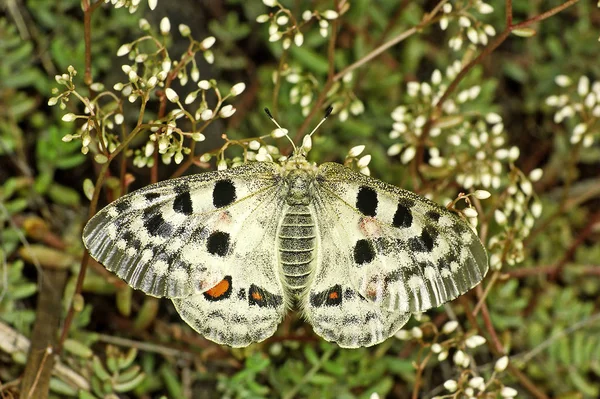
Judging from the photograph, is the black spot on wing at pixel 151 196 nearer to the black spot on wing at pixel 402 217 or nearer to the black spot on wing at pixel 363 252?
the black spot on wing at pixel 363 252

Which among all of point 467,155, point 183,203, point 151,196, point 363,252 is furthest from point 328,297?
point 467,155

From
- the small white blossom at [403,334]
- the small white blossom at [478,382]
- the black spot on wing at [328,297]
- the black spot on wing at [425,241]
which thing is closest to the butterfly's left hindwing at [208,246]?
the black spot on wing at [328,297]

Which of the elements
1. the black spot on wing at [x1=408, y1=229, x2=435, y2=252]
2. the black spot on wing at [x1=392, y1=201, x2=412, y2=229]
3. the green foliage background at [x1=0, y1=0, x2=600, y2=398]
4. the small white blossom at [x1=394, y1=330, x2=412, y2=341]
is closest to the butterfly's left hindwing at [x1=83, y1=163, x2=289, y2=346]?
the green foliage background at [x1=0, y1=0, x2=600, y2=398]

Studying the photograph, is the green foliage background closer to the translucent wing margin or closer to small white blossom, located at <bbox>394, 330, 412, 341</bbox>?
small white blossom, located at <bbox>394, 330, 412, 341</bbox>

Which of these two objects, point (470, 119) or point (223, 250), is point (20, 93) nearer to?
point (223, 250)

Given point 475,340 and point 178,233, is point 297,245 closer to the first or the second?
point 178,233

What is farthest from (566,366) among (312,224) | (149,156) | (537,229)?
(149,156)
